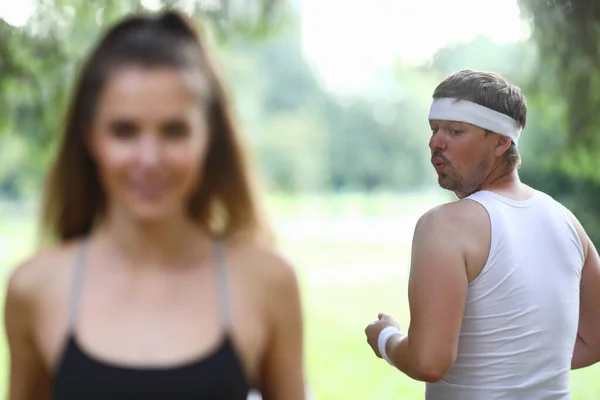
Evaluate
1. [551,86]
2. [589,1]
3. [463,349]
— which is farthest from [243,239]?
[551,86]

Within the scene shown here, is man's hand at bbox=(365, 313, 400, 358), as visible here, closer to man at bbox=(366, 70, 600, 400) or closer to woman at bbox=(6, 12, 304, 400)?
man at bbox=(366, 70, 600, 400)

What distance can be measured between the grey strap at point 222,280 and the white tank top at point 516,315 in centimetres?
69

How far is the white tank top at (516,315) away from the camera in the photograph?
1.60 m

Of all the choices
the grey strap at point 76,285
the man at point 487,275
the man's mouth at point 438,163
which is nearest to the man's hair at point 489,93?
the man at point 487,275

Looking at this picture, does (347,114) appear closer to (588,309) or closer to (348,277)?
(348,277)

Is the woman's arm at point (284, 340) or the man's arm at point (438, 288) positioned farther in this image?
the man's arm at point (438, 288)

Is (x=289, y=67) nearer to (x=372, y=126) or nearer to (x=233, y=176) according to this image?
(x=372, y=126)

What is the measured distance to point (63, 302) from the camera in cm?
107

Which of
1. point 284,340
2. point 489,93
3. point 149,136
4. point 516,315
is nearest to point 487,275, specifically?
point 516,315

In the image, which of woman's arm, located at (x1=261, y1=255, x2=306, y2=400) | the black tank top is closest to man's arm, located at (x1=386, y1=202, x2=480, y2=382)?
woman's arm, located at (x1=261, y1=255, x2=306, y2=400)

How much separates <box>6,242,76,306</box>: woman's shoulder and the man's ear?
3.33ft

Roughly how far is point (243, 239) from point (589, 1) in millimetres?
2854

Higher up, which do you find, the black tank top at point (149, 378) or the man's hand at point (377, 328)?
the black tank top at point (149, 378)

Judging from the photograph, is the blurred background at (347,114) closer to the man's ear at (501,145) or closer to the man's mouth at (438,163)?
the man's mouth at (438,163)
